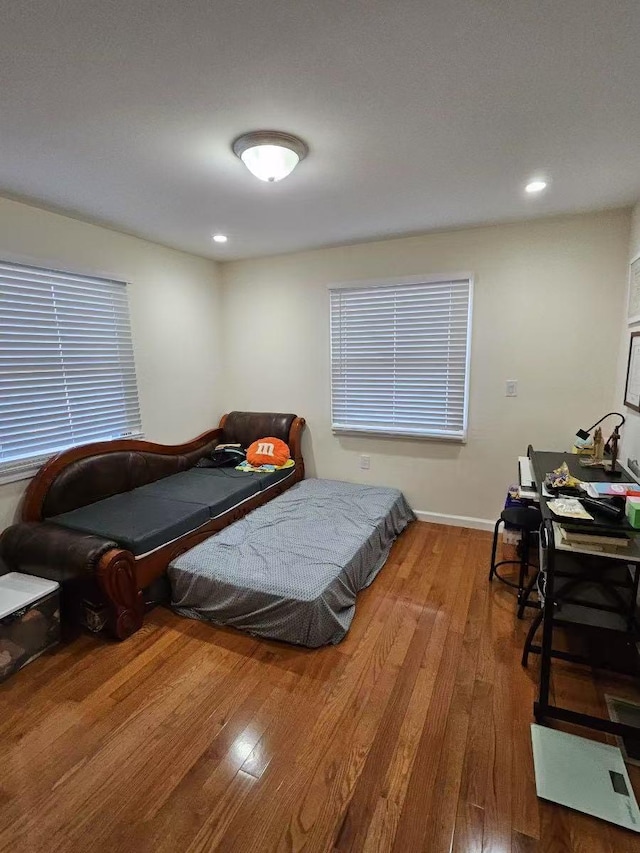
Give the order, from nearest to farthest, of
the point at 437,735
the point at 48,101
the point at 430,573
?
the point at 48,101
the point at 437,735
the point at 430,573

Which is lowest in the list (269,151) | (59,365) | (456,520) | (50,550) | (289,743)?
(289,743)

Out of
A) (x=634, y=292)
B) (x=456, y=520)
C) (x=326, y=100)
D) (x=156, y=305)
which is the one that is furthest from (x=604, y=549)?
(x=156, y=305)

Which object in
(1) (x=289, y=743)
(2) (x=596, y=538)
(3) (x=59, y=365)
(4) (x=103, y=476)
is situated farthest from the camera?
(4) (x=103, y=476)

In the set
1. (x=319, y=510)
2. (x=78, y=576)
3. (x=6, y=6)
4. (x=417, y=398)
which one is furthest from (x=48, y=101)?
(x=417, y=398)

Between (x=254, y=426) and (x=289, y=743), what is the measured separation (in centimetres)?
289

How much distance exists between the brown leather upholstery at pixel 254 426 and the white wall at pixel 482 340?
0.16 meters

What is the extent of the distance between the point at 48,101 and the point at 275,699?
2.62 m

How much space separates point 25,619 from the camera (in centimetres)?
201

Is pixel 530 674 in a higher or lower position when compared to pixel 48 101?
lower

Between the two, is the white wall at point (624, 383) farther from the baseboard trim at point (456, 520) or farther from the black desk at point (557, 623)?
the baseboard trim at point (456, 520)

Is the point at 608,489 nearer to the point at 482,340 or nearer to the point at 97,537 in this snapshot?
the point at 482,340

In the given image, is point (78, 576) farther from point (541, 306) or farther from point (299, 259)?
point (541, 306)

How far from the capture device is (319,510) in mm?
3201

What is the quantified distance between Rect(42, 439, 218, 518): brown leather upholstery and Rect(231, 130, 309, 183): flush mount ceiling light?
2243 millimetres
